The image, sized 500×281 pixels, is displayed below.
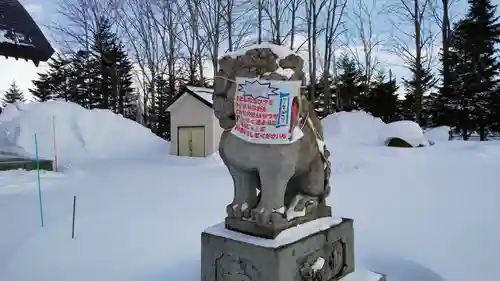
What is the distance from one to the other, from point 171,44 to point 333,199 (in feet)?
57.7

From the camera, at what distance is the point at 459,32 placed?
17.5 m

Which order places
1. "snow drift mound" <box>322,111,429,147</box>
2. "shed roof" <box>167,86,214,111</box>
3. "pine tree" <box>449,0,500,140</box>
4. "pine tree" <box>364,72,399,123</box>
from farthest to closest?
"pine tree" <box>364,72,399,123</box> < "pine tree" <box>449,0,500,140</box> < "shed roof" <box>167,86,214,111</box> < "snow drift mound" <box>322,111,429,147</box>

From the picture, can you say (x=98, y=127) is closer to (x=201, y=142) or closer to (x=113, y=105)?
(x=201, y=142)

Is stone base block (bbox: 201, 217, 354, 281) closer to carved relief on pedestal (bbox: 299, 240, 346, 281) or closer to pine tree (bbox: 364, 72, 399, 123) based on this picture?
carved relief on pedestal (bbox: 299, 240, 346, 281)

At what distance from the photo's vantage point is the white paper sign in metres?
2.24

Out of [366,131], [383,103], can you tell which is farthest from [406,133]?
[383,103]

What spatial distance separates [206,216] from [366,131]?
7407 millimetres

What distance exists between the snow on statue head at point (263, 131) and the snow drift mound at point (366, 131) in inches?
315

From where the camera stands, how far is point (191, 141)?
42.8 ft

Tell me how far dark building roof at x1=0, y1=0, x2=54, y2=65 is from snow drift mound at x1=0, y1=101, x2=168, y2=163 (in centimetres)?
551

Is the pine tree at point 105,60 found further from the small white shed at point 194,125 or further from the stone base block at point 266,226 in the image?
the stone base block at point 266,226

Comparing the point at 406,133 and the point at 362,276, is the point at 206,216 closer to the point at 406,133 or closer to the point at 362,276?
the point at 362,276

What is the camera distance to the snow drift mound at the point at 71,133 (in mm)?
11688

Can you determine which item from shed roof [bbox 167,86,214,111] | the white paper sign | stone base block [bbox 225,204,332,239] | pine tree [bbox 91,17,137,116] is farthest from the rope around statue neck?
pine tree [bbox 91,17,137,116]
